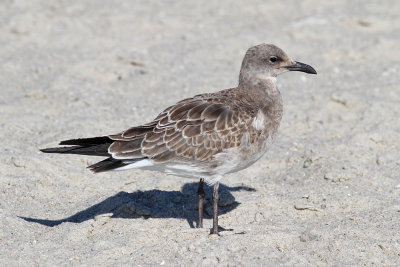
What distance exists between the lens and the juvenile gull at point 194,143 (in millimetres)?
5867

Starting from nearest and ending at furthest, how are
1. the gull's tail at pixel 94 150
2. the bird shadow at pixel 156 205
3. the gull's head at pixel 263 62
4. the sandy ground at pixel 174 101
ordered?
the sandy ground at pixel 174 101
the gull's tail at pixel 94 150
the bird shadow at pixel 156 205
the gull's head at pixel 263 62

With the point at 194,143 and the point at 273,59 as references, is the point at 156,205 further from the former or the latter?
the point at 273,59

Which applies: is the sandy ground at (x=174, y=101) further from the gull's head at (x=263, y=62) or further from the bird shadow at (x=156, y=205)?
the gull's head at (x=263, y=62)

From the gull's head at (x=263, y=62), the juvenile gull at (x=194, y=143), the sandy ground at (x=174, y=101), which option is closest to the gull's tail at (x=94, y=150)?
the juvenile gull at (x=194, y=143)

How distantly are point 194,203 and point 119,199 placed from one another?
2.50 feet

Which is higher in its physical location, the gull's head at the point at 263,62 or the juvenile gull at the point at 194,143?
the gull's head at the point at 263,62

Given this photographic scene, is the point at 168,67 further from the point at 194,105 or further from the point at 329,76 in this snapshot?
the point at 194,105

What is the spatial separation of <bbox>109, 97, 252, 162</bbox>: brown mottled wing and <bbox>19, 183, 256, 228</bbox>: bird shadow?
0.72 metres

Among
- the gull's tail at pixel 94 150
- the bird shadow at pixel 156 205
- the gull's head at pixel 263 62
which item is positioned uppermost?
the gull's head at pixel 263 62

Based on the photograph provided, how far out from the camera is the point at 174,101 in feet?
29.3

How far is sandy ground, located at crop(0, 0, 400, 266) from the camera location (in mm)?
5539

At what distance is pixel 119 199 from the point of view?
6547mm

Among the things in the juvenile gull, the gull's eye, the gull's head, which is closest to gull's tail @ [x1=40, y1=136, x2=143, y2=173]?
the juvenile gull

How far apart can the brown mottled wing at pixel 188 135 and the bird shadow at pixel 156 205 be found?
72 cm
